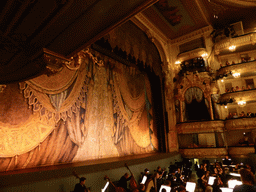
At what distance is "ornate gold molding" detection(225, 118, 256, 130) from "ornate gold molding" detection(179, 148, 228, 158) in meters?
1.45

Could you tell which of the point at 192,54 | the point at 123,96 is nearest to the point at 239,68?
the point at 192,54

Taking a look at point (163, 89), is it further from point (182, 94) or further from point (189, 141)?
point (189, 141)

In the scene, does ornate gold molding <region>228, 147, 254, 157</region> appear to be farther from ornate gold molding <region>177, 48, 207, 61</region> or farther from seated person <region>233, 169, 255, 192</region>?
seated person <region>233, 169, 255, 192</region>

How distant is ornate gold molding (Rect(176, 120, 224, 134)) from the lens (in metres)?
11.0

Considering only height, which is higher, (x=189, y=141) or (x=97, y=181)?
(x=189, y=141)

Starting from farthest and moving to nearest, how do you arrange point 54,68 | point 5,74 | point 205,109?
point 205,109
point 5,74
point 54,68

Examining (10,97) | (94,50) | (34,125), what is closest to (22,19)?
(10,97)

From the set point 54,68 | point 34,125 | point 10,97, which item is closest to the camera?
point 54,68

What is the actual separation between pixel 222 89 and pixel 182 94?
113 inches

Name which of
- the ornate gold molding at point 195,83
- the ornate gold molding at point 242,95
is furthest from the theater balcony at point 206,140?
the ornate gold molding at point 195,83

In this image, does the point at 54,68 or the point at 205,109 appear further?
the point at 205,109

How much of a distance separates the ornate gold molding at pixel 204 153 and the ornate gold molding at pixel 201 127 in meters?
1.11

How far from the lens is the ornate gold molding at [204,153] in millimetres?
10659

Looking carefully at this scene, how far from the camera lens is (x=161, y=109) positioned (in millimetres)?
12750
